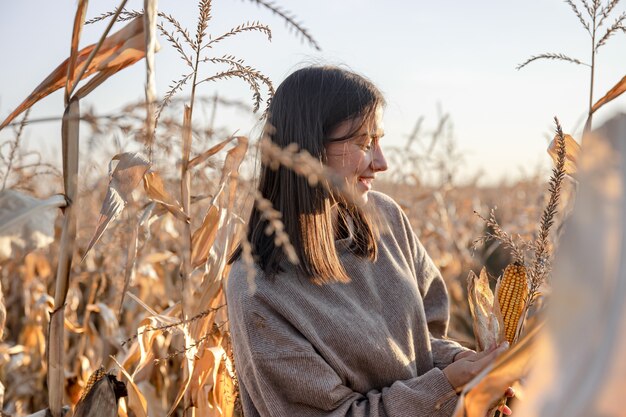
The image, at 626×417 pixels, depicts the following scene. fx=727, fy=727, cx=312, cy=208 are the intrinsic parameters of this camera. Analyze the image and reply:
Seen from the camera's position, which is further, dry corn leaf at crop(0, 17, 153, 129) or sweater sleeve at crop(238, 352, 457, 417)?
sweater sleeve at crop(238, 352, 457, 417)

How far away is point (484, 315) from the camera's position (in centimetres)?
172

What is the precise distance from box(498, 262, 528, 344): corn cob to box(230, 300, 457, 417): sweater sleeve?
0.72ft

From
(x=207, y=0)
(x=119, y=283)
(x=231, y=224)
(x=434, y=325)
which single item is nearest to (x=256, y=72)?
(x=207, y=0)

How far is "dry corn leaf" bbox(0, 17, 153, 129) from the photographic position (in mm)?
1504

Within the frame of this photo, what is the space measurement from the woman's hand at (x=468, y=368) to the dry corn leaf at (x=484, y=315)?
0.03 meters

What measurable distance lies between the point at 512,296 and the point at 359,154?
55 centimetres

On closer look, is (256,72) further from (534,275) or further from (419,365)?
(419,365)

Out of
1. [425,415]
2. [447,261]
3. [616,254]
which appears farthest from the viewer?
[447,261]

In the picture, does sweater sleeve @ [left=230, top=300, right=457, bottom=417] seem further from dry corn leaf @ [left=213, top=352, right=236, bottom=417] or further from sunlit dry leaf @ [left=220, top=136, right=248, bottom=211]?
sunlit dry leaf @ [left=220, top=136, right=248, bottom=211]

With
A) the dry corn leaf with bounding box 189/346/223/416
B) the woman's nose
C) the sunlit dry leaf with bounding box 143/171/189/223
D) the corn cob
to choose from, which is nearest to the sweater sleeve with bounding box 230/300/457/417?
the dry corn leaf with bounding box 189/346/223/416

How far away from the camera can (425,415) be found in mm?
1815

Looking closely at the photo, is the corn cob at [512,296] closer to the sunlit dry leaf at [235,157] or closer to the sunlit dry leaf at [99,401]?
the sunlit dry leaf at [235,157]

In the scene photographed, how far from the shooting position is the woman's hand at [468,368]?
166cm

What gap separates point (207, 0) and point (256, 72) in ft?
0.59
